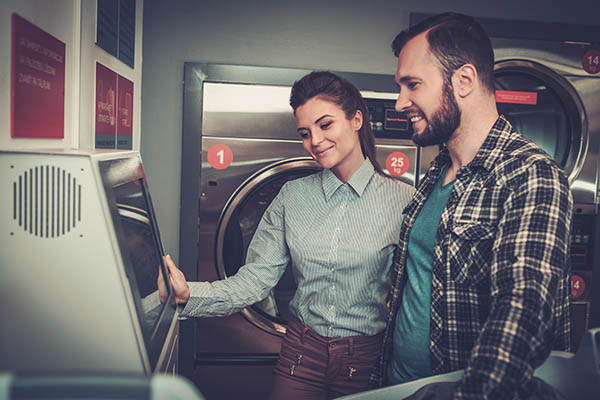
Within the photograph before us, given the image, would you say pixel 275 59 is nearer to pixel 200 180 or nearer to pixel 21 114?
pixel 200 180

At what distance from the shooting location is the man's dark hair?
1.39 m

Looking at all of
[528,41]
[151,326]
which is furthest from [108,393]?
[528,41]

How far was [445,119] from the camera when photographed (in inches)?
54.9

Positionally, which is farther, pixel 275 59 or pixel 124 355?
pixel 275 59

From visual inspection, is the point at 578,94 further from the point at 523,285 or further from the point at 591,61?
the point at 523,285

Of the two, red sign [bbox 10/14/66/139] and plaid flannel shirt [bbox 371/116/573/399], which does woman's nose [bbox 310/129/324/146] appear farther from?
red sign [bbox 10/14/66/139]

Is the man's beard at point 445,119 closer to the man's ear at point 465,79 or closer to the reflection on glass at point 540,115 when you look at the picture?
the man's ear at point 465,79

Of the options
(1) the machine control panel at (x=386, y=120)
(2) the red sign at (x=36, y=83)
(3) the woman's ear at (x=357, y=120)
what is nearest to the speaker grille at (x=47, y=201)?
(2) the red sign at (x=36, y=83)

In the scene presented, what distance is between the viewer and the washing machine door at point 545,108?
2914mm

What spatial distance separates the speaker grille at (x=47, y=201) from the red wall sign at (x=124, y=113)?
115cm

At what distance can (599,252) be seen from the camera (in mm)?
2914

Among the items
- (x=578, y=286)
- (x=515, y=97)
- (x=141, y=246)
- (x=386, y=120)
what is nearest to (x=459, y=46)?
(x=141, y=246)

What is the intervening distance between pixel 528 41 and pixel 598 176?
2.68 feet

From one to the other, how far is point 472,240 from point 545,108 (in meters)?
2.05
